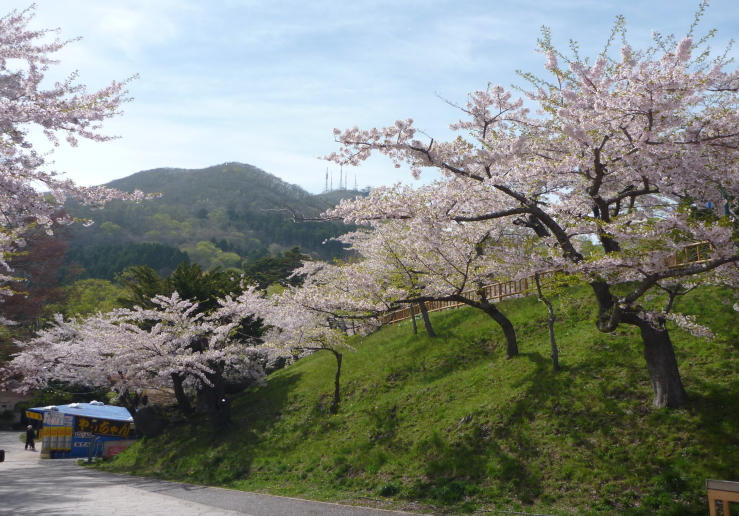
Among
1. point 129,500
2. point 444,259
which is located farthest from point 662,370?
point 129,500

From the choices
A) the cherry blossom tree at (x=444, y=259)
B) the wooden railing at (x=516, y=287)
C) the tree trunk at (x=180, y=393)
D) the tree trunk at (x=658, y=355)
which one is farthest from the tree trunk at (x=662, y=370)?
the tree trunk at (x=180, y=393)

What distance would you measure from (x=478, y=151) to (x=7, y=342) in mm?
34403

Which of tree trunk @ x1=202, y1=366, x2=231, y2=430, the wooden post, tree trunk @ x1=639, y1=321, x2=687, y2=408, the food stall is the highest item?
tree trunk @ x1=639, y1=321, x2=687, y2=408

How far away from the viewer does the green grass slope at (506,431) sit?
9023 millimetres

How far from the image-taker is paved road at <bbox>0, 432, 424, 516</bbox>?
32.9ft

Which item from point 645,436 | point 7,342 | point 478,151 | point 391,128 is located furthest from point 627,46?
point 7,342

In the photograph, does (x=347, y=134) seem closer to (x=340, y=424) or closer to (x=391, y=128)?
(x=391, y=128)

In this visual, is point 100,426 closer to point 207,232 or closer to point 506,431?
point 506,431

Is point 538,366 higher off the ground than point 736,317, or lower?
lower

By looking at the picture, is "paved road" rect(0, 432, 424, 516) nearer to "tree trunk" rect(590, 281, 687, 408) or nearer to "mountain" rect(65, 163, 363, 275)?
"tree trunk" rect(590, 281, 687, 408)

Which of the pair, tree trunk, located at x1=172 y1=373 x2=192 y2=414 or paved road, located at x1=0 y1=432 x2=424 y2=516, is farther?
tree trunk, located at x1=172 y1=373 x2=192 y2=414

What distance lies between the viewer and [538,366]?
1370 cm

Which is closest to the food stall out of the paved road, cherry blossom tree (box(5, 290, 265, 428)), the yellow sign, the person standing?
the yellow sign

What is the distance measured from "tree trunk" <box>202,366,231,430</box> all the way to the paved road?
158 inches
